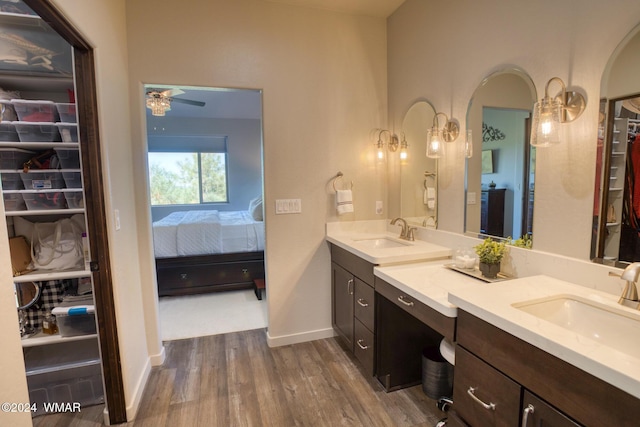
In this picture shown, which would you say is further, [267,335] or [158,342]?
[267,335]

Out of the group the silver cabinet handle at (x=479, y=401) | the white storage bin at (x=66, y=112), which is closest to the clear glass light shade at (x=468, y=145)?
the silver cabinet handle at (x=479, y=401)

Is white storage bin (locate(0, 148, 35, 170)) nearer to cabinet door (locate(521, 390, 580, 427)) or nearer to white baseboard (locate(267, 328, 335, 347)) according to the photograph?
white baseboard (locate(267, 328, 335, 347))

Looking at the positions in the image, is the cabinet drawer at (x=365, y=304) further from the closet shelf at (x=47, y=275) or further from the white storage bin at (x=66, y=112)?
the white storage bin at (x=66, y=112)

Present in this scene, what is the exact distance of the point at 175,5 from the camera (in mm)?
2273

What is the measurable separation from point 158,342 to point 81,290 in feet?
2.25

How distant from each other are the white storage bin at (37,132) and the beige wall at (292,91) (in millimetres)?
452

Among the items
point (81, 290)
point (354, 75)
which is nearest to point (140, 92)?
point (81, 290)

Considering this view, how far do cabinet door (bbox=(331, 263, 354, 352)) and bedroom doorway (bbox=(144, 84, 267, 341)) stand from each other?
83cm

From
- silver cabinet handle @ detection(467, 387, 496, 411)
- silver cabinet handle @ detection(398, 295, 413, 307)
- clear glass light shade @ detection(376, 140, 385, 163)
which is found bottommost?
silver cabinet handle @ detection(467, 387, 496, 411)

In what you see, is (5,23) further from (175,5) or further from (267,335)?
(267,335)

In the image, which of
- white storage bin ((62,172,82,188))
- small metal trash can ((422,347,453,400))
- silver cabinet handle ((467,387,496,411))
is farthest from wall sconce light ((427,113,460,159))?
white storage bin ((62,172,82,188))

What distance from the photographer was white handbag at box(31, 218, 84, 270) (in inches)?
78.0

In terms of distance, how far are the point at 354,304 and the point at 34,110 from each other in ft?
7.77

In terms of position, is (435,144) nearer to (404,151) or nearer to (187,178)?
(404,151)
